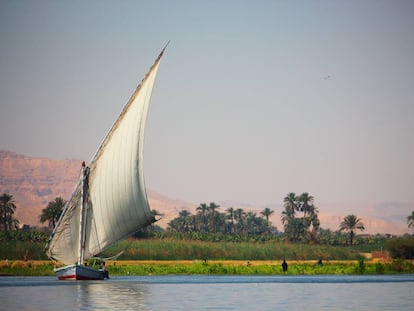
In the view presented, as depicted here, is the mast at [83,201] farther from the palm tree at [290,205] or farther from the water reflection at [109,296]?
the palm tree at [290,205]

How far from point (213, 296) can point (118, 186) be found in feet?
53.6

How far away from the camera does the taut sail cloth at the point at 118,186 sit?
192 ft

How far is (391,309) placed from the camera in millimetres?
36188

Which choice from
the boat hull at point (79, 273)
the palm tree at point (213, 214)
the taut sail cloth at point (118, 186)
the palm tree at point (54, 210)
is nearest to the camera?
the taut sail cloth at point (118, 186)

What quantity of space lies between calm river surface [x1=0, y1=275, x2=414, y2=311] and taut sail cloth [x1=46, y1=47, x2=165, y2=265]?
4723mm

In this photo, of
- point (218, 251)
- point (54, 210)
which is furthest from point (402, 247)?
point (54, 210)

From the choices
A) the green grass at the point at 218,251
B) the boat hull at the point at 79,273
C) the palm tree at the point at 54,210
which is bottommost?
the boat hull at the point at 79,273

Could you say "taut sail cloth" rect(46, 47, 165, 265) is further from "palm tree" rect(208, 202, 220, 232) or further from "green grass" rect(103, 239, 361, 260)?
"palm tree" rect(208, 202, 220, 232)

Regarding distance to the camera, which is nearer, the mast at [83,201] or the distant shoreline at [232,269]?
the mast at [83,201]

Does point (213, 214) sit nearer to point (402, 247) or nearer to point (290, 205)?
point (290, 205)

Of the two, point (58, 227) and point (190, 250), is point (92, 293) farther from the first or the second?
point (190, 250)

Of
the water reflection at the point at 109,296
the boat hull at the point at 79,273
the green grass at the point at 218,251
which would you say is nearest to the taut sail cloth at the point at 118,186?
the boat hull at the point at 79,273

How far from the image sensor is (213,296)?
146ft

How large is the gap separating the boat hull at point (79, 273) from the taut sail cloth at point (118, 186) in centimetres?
199
